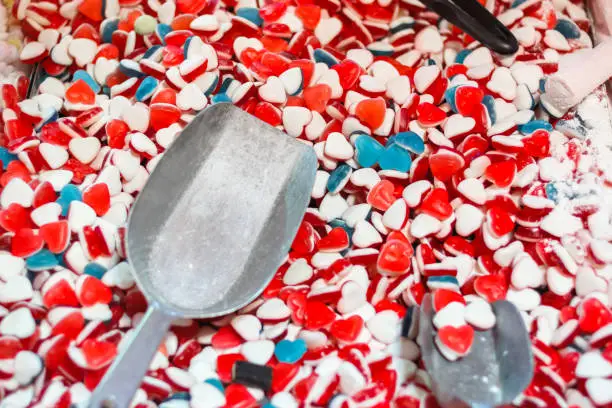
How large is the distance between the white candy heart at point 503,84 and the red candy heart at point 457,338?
1.56 feet

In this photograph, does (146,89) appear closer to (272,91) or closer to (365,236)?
(272,91)

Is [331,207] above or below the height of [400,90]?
below

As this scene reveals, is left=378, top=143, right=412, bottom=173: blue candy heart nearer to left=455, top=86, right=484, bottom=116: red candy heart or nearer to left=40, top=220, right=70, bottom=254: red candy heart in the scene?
left=455, top=86, right=484, bottom=116: red candy heart

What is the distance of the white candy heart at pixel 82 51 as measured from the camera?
1.18 m

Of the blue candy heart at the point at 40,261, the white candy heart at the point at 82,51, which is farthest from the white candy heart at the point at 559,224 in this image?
the white candy heart at the point at 82,51

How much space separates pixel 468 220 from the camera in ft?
3.34

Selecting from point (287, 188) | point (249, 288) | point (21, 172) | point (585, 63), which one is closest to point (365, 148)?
point (287, 188)

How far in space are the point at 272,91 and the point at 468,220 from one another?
0.40m

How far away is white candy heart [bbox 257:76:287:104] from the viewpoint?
110 centimetres

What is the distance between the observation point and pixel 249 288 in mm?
909

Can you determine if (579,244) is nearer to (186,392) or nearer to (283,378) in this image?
(283,378)

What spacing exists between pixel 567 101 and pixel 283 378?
27.1 inches

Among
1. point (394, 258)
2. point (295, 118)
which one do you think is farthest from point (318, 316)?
point (295, 118)

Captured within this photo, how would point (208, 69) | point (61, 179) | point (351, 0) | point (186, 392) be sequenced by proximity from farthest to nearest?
point (351, 0), point (208, 69), point (61, 179), point (186, 392)
